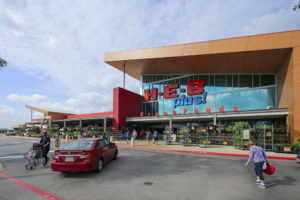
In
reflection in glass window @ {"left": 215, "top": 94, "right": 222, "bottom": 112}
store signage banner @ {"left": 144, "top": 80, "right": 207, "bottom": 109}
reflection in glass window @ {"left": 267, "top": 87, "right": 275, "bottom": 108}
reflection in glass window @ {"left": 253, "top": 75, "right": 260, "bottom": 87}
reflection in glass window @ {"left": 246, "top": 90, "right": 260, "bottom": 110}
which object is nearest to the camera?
reflection in glass window @ {"left": 267, "top": 87, "right": 275, "bottom": 108}

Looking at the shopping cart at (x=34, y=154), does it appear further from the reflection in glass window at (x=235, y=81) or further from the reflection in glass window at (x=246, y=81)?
the reflection in glass window at (x=246, y=81)

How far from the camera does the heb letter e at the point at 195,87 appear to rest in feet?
86.3

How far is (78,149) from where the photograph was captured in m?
7.51

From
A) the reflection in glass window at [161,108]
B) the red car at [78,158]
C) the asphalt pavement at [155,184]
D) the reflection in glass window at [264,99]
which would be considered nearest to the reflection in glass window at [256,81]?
the reflection in glass window at [264,99]

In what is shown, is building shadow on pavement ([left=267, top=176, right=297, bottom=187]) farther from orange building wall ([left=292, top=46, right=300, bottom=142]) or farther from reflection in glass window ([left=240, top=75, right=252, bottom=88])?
reflection in glass window ([left=240, top=75, right=252, bottom=88])

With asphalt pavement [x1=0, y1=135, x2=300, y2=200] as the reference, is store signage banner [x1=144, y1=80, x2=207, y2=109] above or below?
above

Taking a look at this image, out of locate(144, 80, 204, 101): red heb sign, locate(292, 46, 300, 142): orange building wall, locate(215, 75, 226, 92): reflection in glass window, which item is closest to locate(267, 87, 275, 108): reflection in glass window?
locate(215, 75, 226, 92): reflection in glass window

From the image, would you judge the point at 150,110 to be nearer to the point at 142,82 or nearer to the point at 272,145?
the point at 142,82

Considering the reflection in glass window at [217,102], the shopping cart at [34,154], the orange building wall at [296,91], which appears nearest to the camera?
the shopping cart at [34,154]

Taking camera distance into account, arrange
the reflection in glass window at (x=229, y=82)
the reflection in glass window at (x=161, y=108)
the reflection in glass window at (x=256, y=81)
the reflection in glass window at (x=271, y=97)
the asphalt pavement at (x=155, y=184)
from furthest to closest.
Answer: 1. the reflection in glass window at (x=161, y=108)
2. the reflection in glass window at (x=229, y=82)
3. the reflection in glass window at (x=256, y=81)
4. the reflection in glass window at (x=271, y=97)
5. the asphalt pavement at (x=155, y=184)

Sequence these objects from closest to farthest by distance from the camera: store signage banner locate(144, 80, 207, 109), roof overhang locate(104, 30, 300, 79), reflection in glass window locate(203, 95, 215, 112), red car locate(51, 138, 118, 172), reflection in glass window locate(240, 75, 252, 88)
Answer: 1. red car locate(51, 138, 118, 172)
2. roof overhang locate(104, 30, 300, 79)
3. reflection in glass window locate(240, 75, 252, 88)
4. reflection in glass window locate(203, 95, 215, 112)
5. store signage banner locate(144, 80, 207, 109)

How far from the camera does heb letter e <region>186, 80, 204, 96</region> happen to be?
86.3 feet

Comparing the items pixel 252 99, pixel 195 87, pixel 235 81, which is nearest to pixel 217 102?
pixel 235 81

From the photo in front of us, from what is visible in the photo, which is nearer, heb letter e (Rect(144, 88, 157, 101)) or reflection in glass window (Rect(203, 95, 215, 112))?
reflection in glass window (Rect(203, 95, 215, 112))
